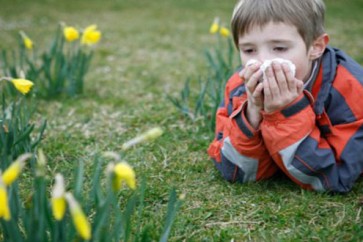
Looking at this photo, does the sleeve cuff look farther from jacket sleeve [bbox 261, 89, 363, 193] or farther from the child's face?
the child's face

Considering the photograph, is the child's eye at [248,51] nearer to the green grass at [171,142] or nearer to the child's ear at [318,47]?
the child's ear at [318,47]

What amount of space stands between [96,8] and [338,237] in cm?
781

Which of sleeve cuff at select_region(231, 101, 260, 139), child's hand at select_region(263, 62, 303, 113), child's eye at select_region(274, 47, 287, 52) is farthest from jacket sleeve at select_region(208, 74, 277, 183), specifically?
child's eye at select_region(274, 47, 287, 52)

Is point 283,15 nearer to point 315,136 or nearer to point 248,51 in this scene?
point 248,51

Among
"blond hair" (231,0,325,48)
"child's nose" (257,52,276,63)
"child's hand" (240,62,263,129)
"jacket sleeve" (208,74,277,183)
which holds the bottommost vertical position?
"jacket sleeve" (208,74,277,183)

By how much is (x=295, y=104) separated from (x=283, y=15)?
376 millimetres

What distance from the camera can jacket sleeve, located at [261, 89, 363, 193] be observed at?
6.31 feet

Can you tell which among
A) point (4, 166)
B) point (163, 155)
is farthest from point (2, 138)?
point (163, 155)

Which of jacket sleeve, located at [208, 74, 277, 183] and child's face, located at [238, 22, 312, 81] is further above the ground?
child's face, located at [238, 22, 312, 81]

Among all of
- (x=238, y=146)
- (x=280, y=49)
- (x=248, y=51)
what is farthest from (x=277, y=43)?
(x=238, y=146)

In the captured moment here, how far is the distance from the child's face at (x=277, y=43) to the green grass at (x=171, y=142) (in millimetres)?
615

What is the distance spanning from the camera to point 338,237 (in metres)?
1.73

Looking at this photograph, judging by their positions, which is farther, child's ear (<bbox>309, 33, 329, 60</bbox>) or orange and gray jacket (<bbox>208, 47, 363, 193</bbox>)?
child's ear (<bbox>309, 33, 329, 60</bbox>)

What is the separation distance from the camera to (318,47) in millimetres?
2068
